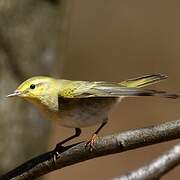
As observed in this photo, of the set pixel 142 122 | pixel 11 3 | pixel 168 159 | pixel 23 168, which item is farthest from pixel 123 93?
pixel 142 122

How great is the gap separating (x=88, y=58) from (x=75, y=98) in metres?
6.61

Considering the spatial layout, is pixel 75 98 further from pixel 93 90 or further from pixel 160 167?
pixel 160 167

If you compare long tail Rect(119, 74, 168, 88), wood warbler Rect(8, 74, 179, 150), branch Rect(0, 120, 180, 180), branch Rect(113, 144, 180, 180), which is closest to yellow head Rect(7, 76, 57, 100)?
wood warbler Rect(8, 74, 179, 150)

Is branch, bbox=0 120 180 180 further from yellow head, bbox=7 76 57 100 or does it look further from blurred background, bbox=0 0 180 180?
blurred background, bbox=0 0 180 180

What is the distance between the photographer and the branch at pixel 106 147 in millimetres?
2676

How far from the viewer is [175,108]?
9.02 m

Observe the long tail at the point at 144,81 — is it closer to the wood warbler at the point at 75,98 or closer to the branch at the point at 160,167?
the wood warbler at the point at 75,98

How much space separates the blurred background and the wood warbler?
3.64 ft

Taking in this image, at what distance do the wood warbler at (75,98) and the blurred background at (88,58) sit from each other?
111cm

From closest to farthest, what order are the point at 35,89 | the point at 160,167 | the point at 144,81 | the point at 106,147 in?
the point at 106,147
the point at 160,167
the point at 35,89
the point at 144,81

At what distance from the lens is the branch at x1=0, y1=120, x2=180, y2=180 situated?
2.68 metres

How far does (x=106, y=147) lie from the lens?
2.80m

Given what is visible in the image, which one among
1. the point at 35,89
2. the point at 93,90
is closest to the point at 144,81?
the point at 93,90

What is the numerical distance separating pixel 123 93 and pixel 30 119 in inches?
64.2
